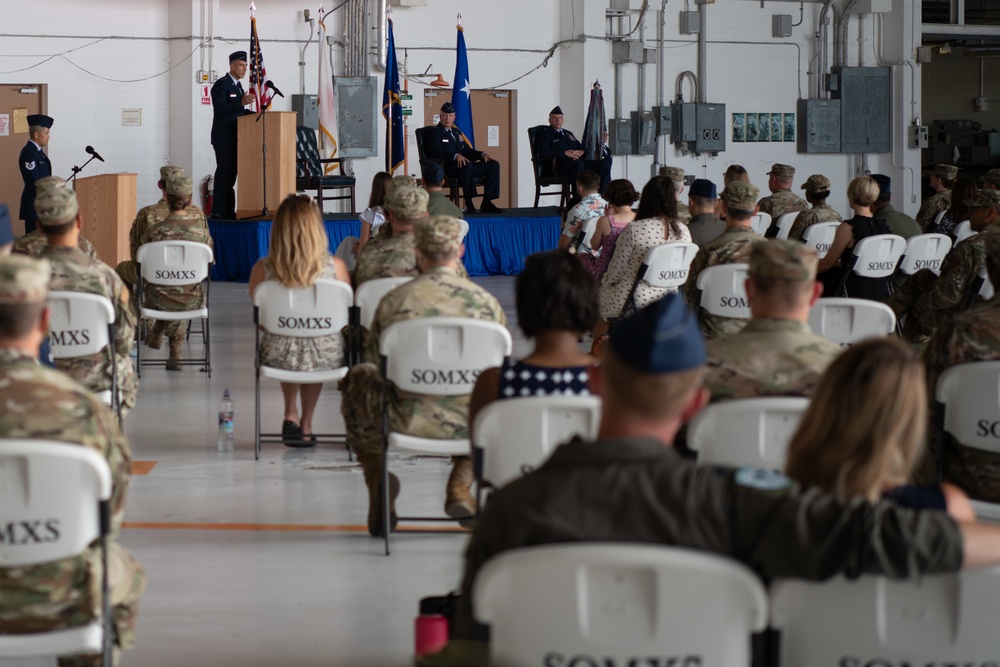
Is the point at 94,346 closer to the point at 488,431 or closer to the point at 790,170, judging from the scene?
the point at 488,431

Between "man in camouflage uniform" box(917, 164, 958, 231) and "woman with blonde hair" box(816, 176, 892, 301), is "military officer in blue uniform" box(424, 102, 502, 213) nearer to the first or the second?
"man in camouflage uniform" box(917, 164, 958, 231)

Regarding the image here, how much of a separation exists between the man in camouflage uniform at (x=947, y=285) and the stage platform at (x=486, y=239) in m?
6.79

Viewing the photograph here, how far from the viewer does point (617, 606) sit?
172cm

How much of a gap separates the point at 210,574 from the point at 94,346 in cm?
116

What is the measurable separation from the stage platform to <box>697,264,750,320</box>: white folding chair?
7340 mm

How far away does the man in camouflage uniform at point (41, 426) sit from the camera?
7.86 ft

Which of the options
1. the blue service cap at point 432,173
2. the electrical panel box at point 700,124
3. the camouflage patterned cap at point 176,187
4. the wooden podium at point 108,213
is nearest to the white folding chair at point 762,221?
the blue service cap at point 432,173

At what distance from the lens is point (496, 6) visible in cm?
1778

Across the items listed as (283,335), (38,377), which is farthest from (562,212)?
(38,377)

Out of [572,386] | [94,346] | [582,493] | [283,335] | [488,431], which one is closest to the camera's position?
[582,493]

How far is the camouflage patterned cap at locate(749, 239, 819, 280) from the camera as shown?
3.09 meters

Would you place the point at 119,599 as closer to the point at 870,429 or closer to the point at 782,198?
the point at 870,429

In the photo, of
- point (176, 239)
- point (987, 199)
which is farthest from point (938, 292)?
point (176, 239)

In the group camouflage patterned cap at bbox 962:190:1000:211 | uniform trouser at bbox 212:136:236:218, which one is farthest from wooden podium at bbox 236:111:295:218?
camouflage patterned cap at bbox 962:190:1000:211
